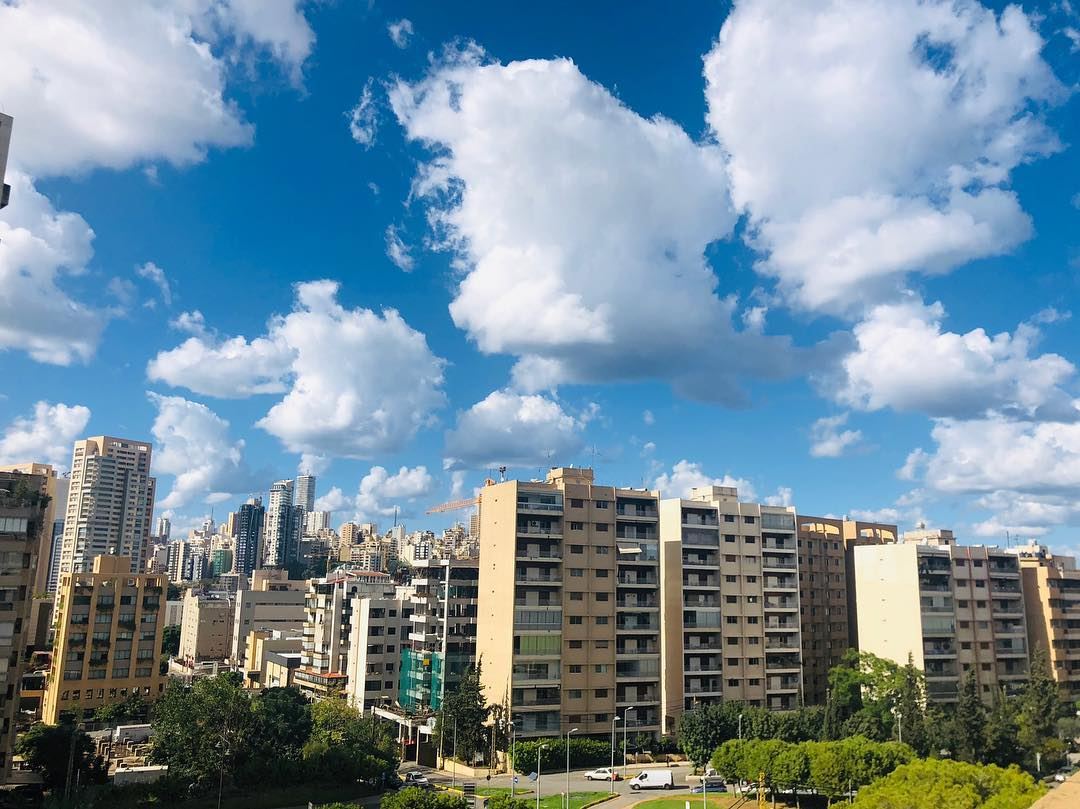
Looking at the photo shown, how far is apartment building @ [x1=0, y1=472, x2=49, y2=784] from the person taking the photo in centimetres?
5281

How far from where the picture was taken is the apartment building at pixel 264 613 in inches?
4946

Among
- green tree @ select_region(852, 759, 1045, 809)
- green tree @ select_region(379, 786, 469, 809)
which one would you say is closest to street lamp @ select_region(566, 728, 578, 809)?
green tree @ select_region(379, 786, 469, 809)

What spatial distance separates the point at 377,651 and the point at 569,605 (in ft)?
84.0

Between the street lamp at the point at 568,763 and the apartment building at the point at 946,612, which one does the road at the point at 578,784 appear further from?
the apartment building at the point at 946,612

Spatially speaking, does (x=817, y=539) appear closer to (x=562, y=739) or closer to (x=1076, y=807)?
(x=562, y=739)

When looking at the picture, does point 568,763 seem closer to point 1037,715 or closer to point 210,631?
point 1037,715

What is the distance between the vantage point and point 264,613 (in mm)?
126625

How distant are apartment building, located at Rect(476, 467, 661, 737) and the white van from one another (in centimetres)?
949

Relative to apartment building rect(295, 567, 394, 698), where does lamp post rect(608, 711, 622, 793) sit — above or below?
below

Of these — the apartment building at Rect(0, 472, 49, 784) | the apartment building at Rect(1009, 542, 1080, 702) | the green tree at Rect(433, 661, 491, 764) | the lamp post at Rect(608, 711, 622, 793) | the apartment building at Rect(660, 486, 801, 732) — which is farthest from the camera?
the apartment building at Rect(1009, 542, 1080, 702)

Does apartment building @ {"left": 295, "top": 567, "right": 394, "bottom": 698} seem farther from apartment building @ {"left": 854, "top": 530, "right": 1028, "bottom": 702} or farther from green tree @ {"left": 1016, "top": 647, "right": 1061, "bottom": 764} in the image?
green tree @ {"left": 1016, "top": 647, "right": 1061, "bottom": 764}

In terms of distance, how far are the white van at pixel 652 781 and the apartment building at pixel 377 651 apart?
32530 mm

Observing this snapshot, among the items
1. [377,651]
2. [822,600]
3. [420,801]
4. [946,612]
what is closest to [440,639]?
[377,651]

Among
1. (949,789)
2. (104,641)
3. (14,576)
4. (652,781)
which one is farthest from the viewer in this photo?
(104,641)
